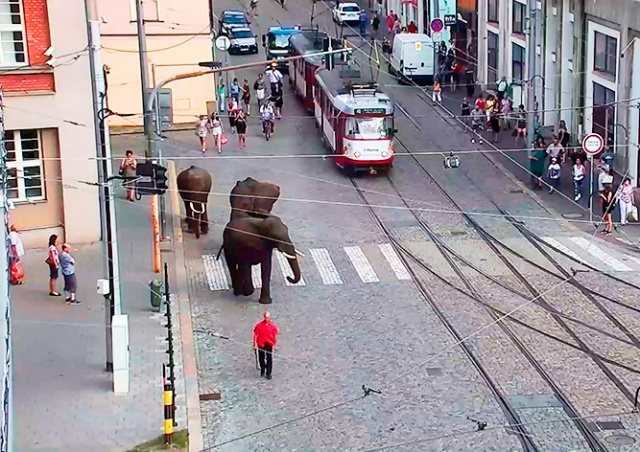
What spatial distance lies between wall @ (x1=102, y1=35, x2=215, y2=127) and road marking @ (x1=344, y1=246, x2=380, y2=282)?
17.8m

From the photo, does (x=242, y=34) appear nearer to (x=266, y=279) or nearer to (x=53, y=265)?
(x=53, y=265)

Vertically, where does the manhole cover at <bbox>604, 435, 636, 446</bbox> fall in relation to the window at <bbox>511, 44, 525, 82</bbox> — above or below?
below

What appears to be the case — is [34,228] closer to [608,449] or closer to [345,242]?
[345,242]

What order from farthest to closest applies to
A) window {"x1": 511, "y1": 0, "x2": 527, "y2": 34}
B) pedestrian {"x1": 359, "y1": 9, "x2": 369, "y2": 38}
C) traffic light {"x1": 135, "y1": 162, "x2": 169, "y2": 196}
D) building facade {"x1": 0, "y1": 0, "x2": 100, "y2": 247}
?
pedestrian {"x1": 359, "y1": 9, "x2": 369, "y2": 38}, window {"x1": 511, "y1": 0, "x2": 527, "y2": 34}, building facade {"x1": 0, "y1": 0, "x2": 100, "y2": 247}, traffic light {"x1": 135, "y1": 162, "x2": 169, "y2": 196}

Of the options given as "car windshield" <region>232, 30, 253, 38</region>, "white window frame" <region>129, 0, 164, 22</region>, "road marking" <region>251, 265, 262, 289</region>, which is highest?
"white window frame" <region>129, 0, 164, 22</region>

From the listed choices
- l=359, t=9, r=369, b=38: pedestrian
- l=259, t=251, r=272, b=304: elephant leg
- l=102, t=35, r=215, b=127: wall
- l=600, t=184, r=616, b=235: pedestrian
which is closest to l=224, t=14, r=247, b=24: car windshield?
l=359, t=9, r=369, b=38: pedestrian

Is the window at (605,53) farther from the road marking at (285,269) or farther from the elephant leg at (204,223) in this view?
the road marking at (285,269)

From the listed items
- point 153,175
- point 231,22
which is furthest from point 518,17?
point 153,175

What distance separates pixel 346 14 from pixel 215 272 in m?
46.1

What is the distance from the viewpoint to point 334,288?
1102 inches

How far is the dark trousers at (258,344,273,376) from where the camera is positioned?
22.2 meters

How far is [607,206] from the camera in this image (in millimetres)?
32656

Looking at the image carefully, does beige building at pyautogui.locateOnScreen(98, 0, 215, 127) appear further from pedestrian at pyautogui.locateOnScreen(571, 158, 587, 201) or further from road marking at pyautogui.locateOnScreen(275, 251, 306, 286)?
road marking at pyautogui.locateOnScreen(275, 251, 306, 286)

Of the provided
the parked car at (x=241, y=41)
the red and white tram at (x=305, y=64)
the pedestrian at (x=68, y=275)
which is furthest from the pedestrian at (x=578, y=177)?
the parked car at (x=241, y=41)
